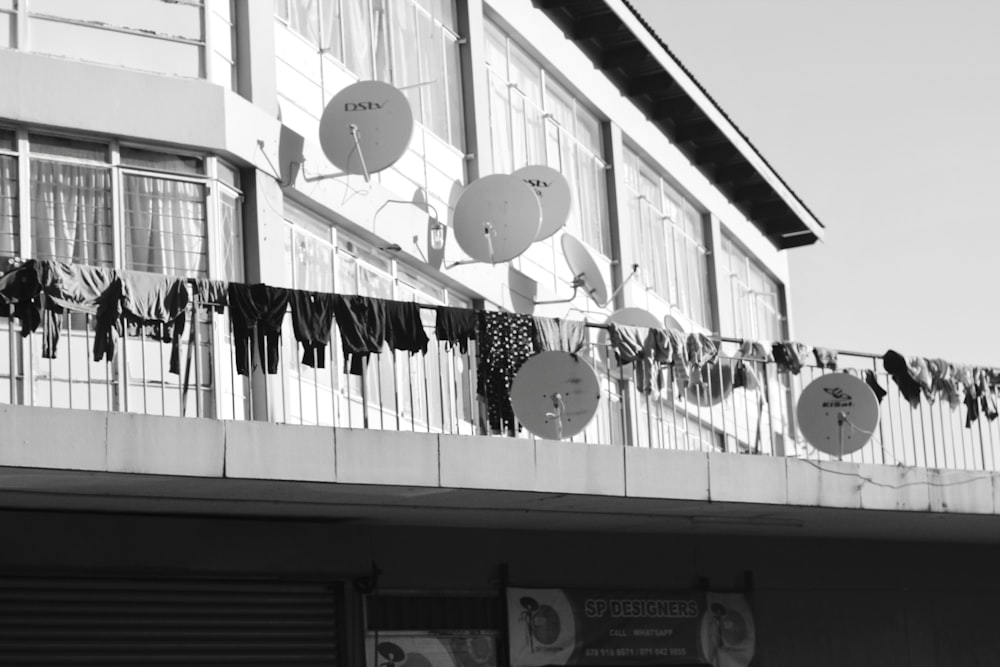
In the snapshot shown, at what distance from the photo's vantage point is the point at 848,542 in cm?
2000

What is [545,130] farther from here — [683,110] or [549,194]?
[683,110]

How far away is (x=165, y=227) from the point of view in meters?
15.7

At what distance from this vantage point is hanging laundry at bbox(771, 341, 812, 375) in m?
17.8

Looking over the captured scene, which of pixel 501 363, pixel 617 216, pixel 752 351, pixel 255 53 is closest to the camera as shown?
pixel 501 363

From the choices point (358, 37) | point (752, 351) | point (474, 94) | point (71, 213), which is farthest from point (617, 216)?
point (71, 213)

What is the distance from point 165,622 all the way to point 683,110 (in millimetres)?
17593

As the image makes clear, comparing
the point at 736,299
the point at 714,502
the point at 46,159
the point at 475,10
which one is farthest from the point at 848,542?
the point at 736,299

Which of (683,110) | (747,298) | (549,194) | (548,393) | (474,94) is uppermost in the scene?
(683,110)

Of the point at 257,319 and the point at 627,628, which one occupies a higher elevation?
the point at 257,319

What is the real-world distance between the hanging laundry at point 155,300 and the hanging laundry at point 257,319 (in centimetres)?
46

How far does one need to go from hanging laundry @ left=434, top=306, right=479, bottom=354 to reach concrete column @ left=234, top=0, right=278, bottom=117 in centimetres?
340

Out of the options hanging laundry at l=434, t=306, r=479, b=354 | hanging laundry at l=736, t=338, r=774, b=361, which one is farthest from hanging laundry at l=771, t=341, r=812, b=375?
hanging laundry at l=434, t=306, r=479, b=354

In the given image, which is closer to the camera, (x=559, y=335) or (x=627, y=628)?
(x=559, y=335)

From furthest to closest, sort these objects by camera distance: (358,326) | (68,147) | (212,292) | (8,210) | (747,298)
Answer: (747,298) → (68,147) → (8,210) → (358,326) → (212,292)
